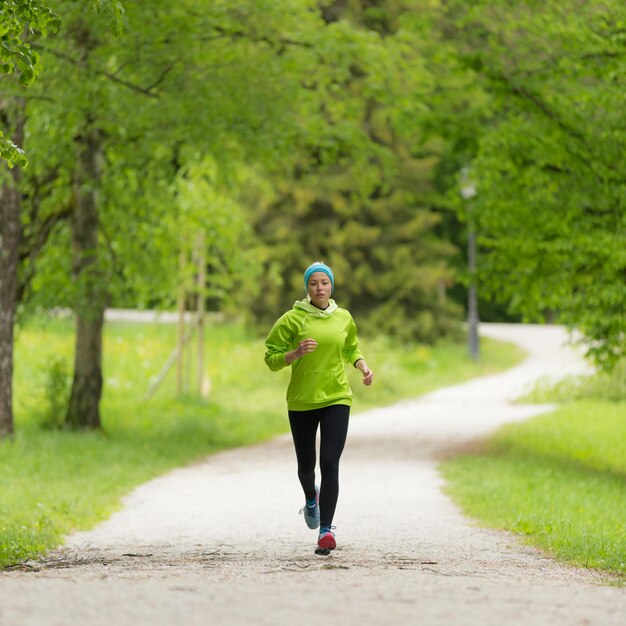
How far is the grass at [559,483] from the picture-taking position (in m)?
9.38

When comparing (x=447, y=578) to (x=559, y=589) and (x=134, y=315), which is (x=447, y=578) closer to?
(x=559, y=589)

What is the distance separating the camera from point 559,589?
20.6ft

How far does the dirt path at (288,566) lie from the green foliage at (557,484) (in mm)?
312

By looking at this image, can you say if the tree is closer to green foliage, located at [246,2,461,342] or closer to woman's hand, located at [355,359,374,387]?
woman's hand, located at [355,359,374,387]

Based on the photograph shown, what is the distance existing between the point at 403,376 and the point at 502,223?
53.0 ft

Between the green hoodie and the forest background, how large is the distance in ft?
18.1

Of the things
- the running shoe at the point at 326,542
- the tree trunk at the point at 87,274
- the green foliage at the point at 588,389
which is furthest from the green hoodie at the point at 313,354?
the green foliage at the point at 588,389

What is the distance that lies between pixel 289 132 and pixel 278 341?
30.5 feet

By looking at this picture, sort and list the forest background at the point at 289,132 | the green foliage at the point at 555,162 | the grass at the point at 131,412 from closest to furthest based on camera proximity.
Result: the grass at the point at 131,412, the green foliage at the point at 555,162, the forest background at the point at 289,132

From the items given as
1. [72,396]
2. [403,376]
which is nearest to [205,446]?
[72,396]

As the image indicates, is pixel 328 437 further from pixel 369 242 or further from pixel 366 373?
pixel 369 242

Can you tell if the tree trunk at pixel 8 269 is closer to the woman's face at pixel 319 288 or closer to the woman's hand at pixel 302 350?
the woman's face at pixel 319 288

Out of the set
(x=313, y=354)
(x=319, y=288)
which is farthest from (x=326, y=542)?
(x=319, y=288)

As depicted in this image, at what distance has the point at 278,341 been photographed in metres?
8.23
